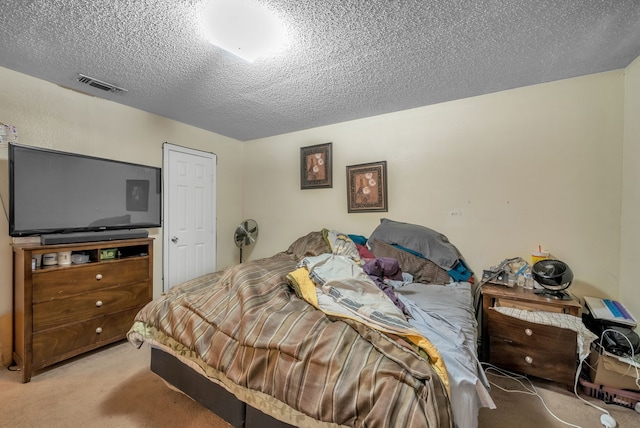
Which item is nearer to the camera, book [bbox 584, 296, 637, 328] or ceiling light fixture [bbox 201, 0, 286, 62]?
ceiling light fixture [bbox 201, 0, 286, 62]

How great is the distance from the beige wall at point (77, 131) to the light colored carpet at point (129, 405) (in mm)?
671

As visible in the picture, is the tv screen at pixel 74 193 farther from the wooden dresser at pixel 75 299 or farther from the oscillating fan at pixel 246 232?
the oscillating fan at pixel 246 232

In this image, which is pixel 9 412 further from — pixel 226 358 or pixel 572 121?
pixel 572 121

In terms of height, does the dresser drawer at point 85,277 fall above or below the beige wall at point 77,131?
below

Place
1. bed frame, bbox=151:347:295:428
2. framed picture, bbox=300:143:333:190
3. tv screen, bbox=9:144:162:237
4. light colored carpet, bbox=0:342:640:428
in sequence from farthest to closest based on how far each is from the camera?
1. framed picture, bbox=300:143:333:190
2. tv screen, bbox=9:144:162:237
3. light colored carpet, bbox=0:342:640:428
4. bed frame, bbox=151:347:295:428

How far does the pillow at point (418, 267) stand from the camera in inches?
92.8

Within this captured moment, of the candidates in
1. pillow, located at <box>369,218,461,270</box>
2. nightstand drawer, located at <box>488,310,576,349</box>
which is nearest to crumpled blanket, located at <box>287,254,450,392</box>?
pillow, located at <box>369,218,461,270</box>

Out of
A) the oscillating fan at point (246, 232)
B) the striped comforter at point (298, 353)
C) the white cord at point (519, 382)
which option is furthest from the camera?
the oscillating fan at point (246, 232)

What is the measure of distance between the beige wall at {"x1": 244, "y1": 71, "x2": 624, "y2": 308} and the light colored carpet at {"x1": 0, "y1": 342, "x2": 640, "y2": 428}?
95 centimetres

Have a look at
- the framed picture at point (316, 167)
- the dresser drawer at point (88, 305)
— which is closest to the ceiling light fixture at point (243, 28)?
the framed picture at point (316, 167)

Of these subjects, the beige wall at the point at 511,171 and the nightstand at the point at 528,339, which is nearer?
the nightstand at the point at 528,339

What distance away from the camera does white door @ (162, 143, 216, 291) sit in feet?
10.5

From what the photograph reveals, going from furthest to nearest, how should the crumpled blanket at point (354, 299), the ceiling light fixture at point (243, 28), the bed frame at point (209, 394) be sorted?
the ceiling light fixture at point (243, 28) < the bed frame at point (209, 394) < the crumpled blanket at point (354, 299)

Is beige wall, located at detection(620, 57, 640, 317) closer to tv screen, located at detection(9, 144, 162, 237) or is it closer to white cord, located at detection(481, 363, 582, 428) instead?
white cord, located at detection(481, 363, 582, 428)
